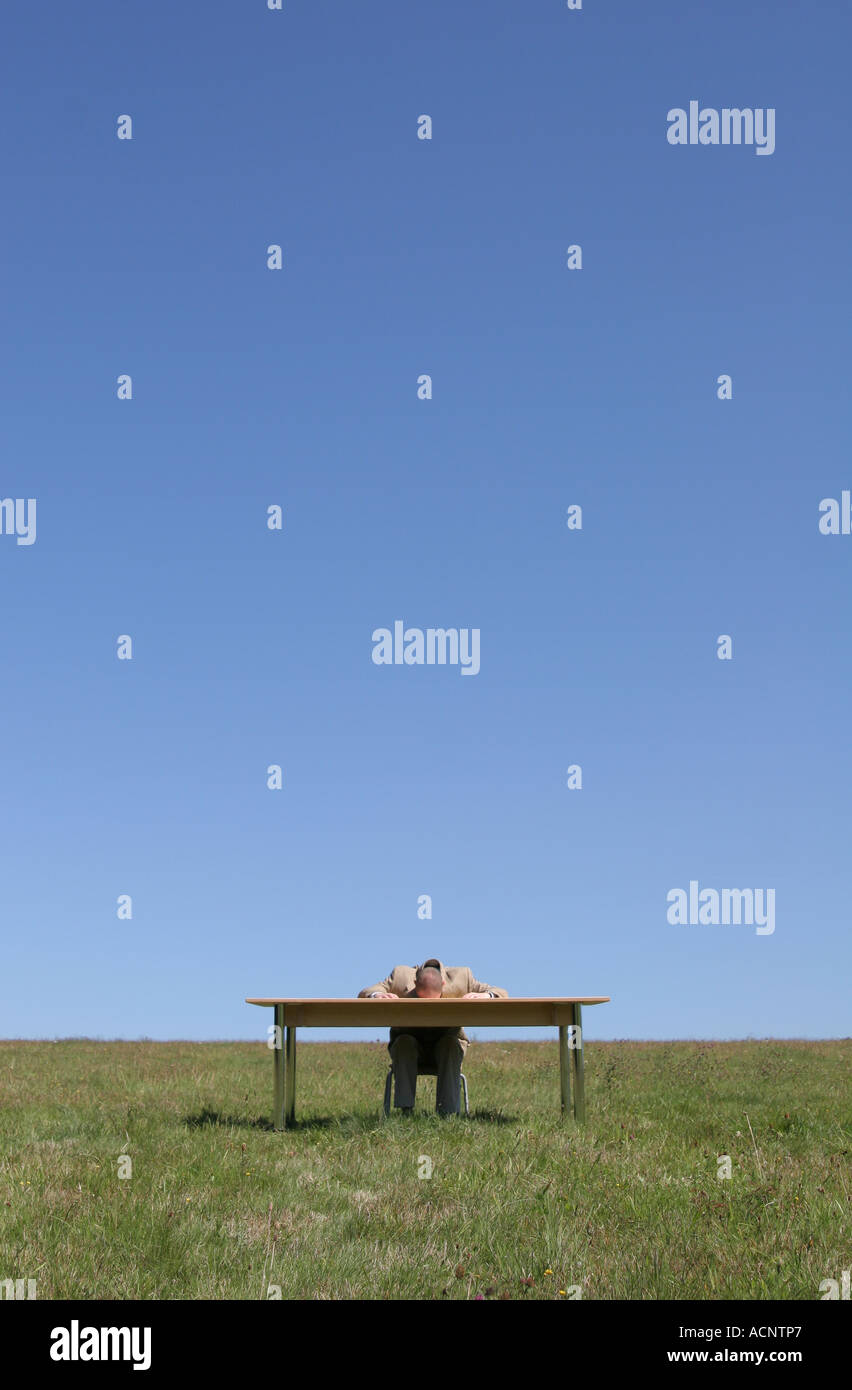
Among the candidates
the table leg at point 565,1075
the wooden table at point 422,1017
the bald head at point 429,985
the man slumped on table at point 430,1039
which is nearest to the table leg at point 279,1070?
the wooden table at point 422,1017

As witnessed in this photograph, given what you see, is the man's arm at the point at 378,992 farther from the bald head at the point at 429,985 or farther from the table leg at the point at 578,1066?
the table leg at the point at 578,1066

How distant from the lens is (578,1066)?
32.2 ft

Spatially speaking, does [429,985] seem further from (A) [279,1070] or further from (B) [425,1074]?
(A) [279,1070]

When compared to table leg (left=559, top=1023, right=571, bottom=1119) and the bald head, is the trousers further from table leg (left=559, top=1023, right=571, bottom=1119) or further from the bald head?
table leg (left=559, top=1023, right=571, bottom=1119)

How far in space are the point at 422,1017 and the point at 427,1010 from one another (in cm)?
7

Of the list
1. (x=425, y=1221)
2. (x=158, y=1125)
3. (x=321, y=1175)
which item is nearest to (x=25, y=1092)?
(x=158, y=1125)

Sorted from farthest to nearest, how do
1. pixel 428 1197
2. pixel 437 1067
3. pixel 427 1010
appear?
pixel 437 1067
pixel 427 1010
pixel 428 1197

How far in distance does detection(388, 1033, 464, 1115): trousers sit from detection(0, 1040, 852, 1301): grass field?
0.31m

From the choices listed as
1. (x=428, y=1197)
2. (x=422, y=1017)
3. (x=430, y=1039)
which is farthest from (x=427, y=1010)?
(x=428, y=1197)

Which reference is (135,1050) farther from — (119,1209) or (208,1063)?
(119,1209)

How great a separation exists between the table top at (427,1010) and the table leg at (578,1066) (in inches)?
2.3

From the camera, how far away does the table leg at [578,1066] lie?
31.9 feet
